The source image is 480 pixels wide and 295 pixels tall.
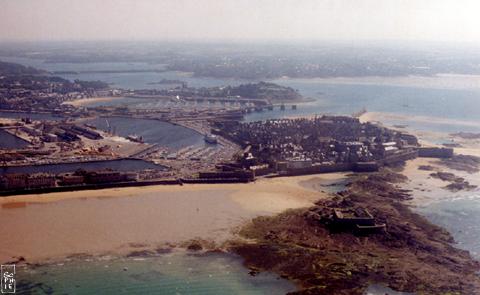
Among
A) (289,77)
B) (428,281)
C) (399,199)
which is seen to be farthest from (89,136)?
(289,77)

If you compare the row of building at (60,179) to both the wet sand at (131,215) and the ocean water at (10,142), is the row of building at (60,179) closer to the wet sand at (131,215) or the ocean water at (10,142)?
the wet sand at (131,215)

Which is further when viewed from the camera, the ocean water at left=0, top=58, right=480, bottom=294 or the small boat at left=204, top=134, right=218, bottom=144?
the small boat at left=204, top=134, right=218, bottom=144

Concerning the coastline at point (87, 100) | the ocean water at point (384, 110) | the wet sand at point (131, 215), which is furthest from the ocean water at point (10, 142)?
the coastline at point (87, 100)

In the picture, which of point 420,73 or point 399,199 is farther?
point 420,73

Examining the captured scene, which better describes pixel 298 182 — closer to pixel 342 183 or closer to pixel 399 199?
pixel 342 183

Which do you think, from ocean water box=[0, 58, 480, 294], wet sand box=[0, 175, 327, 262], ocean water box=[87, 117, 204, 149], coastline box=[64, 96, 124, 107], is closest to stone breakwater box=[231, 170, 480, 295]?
ocean water box=[0, 58, 480, 294]

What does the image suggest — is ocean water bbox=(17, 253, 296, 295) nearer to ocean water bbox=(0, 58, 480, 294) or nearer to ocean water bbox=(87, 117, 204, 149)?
ocean water bbox=(0, 58, 480, 294)
